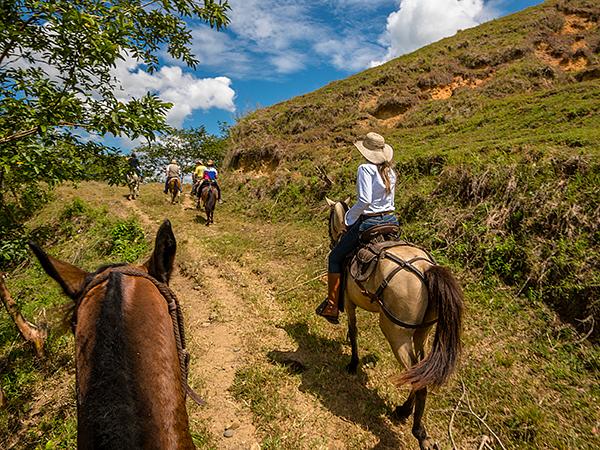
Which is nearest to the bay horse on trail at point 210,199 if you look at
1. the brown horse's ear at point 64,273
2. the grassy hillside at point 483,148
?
the grassy hillside at point 483,148

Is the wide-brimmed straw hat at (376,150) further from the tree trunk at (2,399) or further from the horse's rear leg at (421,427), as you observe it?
the tree trunk at (2,399)

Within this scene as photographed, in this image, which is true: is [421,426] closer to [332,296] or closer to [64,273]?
[332,296]

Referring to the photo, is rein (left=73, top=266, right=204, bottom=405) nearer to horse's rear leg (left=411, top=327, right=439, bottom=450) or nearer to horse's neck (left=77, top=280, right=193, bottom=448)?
horse's neck (left=77, top=280, right=193, bottom=448)

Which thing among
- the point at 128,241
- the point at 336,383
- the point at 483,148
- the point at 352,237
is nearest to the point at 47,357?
the point at 336,383

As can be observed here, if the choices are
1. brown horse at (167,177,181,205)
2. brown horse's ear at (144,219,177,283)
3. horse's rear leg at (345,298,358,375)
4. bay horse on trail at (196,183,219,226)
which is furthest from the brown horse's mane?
brown horse at (167,177,181,205)

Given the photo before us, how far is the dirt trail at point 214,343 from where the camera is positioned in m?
3.71

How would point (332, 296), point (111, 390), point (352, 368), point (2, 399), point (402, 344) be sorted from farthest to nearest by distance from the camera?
point (332, 296) → point (352, 368) → point (2, 399) → point (402, 344) → point (111, 390)

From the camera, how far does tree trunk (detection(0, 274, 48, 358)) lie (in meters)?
4.78

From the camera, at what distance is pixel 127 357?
4.13 ft

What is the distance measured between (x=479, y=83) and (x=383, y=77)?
612cm

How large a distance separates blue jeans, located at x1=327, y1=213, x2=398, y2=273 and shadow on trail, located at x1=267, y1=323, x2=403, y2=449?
54.5 inches

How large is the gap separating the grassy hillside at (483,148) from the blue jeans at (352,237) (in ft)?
9.54

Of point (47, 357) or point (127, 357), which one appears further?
point (47, 357)

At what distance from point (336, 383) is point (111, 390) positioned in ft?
12.1
